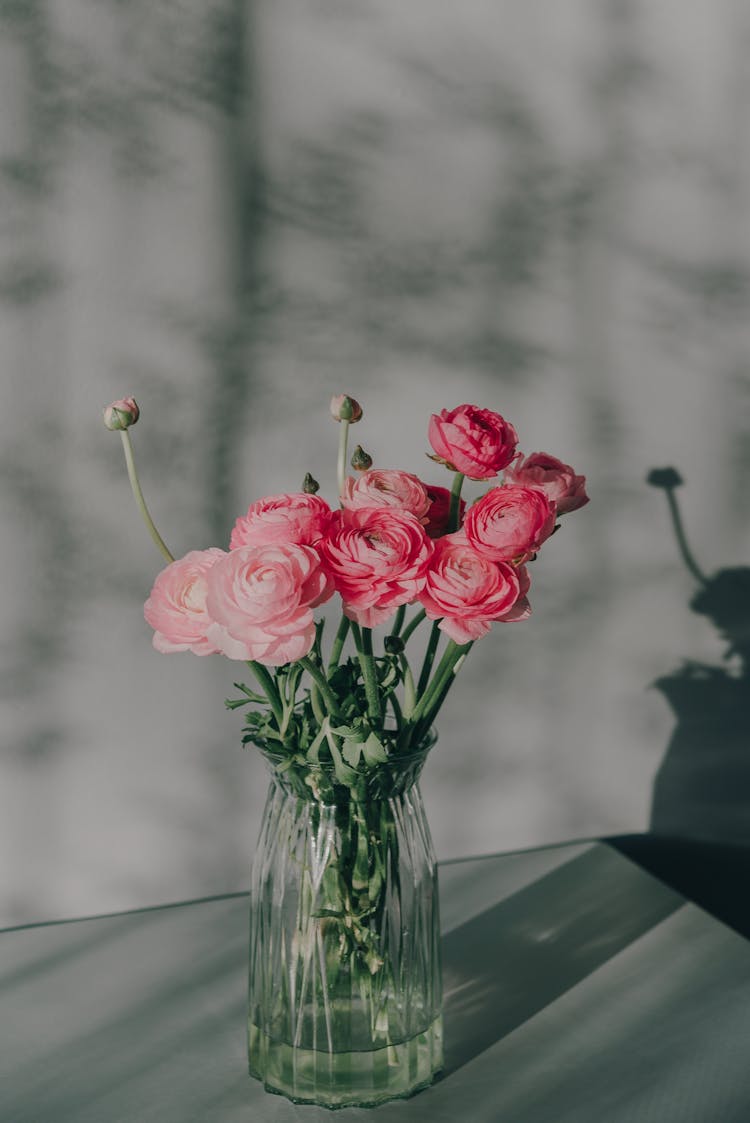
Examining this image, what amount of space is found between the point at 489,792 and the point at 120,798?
1.44ft

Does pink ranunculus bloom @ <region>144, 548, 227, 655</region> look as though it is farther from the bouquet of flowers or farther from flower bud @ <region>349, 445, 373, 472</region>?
flower bud @ <region>349, 445, 373, 472</region>

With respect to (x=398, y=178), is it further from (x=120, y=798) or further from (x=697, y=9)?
(x=120, y=798)

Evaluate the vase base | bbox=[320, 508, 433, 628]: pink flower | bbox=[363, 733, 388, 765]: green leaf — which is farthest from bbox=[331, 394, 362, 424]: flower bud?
the vase base

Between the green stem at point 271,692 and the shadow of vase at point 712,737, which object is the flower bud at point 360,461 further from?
the shadow of vase at point 712,737

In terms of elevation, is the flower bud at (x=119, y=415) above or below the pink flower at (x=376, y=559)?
above

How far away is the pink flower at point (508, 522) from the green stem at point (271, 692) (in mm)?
192

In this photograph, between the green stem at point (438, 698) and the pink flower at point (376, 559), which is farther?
the green stem at point (438, 698)

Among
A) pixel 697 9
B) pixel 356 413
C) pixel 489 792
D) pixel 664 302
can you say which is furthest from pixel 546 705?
pixel 697 9

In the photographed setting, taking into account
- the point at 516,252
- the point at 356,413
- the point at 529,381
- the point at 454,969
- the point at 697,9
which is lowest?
the point at 454,969

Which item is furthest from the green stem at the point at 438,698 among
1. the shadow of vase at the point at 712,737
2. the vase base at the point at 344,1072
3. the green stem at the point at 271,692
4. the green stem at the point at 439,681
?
the shadow of vase at the point at 712,737

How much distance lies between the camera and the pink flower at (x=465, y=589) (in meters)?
0.80

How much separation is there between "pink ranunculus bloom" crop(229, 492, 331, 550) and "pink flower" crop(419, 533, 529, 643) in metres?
0.09

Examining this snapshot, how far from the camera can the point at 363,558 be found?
0.78 metres

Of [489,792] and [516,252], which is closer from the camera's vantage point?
[516,252]
